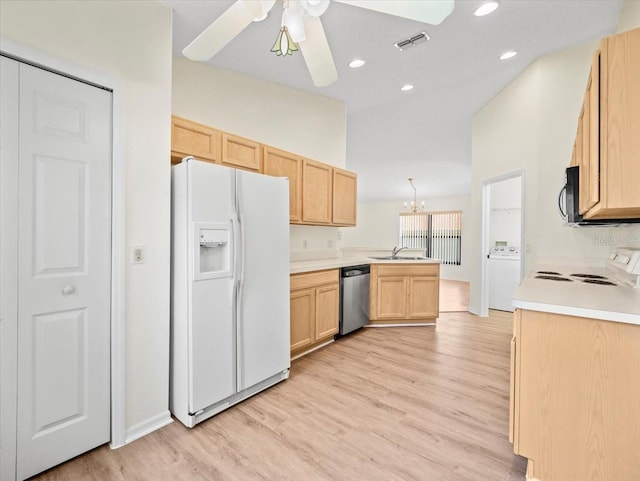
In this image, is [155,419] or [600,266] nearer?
[155,419]

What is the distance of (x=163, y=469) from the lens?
151 centimetres

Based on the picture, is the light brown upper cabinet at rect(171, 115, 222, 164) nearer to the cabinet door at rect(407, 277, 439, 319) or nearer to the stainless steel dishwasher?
the stainless steel dishwasher

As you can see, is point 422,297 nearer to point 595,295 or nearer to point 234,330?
point 595,295

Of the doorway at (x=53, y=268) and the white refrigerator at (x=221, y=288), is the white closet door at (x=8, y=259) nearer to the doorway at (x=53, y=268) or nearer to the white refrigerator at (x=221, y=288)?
the doorway at (x=53, y=268)

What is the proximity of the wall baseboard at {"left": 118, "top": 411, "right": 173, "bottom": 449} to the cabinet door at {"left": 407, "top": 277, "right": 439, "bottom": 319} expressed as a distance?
2927mm

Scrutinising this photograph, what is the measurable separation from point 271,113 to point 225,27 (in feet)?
6.48

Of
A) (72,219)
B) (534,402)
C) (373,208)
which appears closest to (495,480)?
(534,402)

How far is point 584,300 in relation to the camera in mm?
1360

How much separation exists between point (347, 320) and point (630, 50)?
2994mm

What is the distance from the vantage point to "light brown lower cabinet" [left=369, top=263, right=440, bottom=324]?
3.83 m

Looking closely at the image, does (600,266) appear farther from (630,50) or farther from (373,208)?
(373,208)

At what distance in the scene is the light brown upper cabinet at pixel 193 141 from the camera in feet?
6.95

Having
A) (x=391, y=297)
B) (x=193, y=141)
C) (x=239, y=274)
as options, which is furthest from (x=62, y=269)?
(x=391, y=297)

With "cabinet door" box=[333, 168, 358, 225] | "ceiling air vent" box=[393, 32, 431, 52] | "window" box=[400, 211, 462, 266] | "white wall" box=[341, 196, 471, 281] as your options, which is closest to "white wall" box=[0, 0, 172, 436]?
"ceiling air vent" box=[393, 32, 431, 52]
